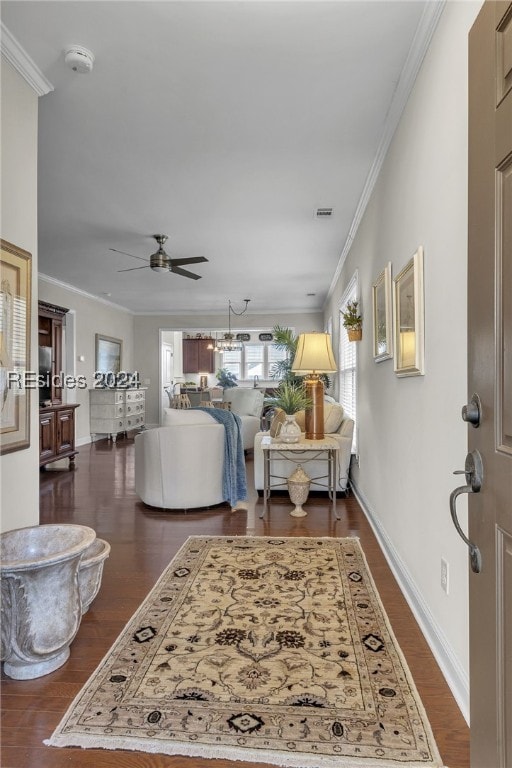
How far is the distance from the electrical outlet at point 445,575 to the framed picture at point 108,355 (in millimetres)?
7672

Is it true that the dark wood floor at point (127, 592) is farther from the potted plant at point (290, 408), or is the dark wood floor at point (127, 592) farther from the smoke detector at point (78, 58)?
the smoke detector at point (78, 58)

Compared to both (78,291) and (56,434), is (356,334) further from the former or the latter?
(78,291)

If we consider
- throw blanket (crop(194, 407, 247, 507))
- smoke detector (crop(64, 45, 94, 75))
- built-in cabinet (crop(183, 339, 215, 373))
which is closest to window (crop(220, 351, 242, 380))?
built-in cabinet (crop(183, 339, 215, 373))

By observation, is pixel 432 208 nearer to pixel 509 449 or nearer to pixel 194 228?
pixel 509 449

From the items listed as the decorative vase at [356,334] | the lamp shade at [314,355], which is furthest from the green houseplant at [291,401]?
the decorative vase at [356,334]

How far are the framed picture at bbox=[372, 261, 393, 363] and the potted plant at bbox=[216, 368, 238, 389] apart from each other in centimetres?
790

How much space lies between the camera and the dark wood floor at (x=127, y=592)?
4.50ft

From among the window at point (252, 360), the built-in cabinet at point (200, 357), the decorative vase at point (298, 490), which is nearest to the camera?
the decorative vase at point (298, 490)

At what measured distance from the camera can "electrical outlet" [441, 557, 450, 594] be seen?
5.73ft

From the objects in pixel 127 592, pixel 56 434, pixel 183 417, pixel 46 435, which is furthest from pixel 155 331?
pixel 127 592

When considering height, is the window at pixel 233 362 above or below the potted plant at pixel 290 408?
above

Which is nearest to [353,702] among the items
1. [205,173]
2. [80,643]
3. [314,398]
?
[80,643]

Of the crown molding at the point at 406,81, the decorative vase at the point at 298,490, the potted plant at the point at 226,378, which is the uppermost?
the crown molding at the point at 406,81

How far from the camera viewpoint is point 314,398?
4.02 m
